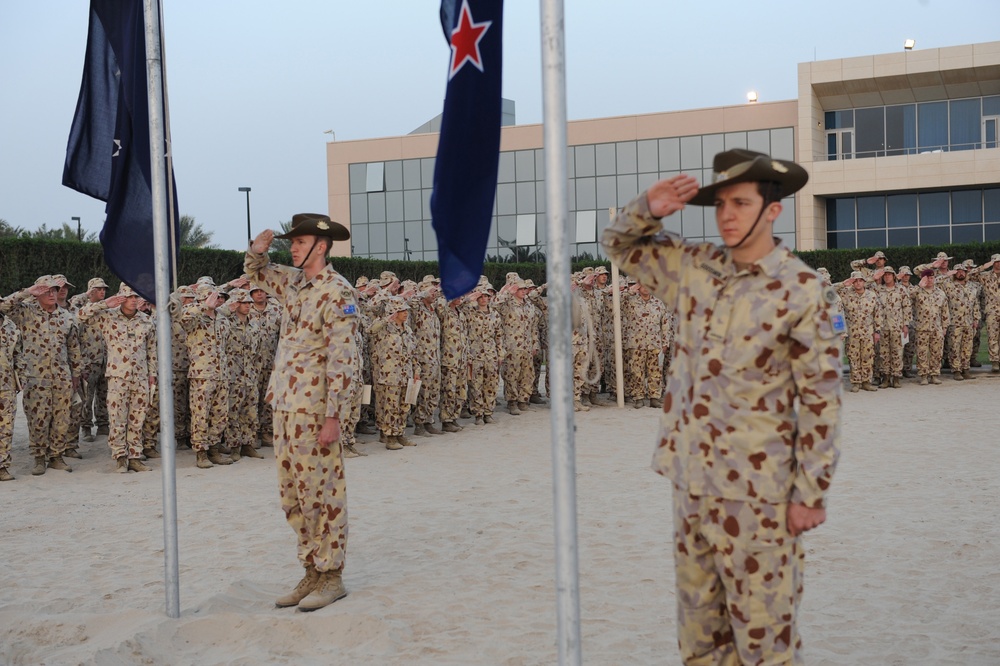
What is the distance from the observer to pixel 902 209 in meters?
38.3

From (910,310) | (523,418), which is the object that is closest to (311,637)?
(523,418)

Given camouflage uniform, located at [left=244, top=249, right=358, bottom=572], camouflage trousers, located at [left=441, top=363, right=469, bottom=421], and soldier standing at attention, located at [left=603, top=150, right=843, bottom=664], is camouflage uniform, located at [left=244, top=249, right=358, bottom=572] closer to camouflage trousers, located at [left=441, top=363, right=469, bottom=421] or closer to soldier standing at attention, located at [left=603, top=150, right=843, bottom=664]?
soldier standing at attention, located at [left=603, top=150, right=843, bottom=664]

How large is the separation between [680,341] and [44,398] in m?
9.58

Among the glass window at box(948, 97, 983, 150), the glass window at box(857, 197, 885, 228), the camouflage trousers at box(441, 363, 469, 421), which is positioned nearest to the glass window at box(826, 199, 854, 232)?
the glass window at box(857, 197, 885, 228)

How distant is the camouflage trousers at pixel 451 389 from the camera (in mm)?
14609

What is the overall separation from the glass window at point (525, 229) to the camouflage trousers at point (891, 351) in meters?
25.9

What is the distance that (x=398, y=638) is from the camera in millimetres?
5352

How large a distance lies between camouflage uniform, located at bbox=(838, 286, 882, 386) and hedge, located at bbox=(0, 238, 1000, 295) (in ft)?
36.8

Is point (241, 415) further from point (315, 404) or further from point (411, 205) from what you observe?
point (411, 205)

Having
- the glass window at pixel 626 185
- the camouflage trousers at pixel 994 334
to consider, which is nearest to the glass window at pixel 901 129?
the glass window at pixel 626 185

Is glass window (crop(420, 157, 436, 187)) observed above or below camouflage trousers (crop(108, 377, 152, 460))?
above

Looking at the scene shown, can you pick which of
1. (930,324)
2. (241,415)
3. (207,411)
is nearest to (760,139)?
(930,324)

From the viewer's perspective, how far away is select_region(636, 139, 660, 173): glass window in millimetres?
41469

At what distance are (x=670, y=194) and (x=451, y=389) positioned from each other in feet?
37.3
